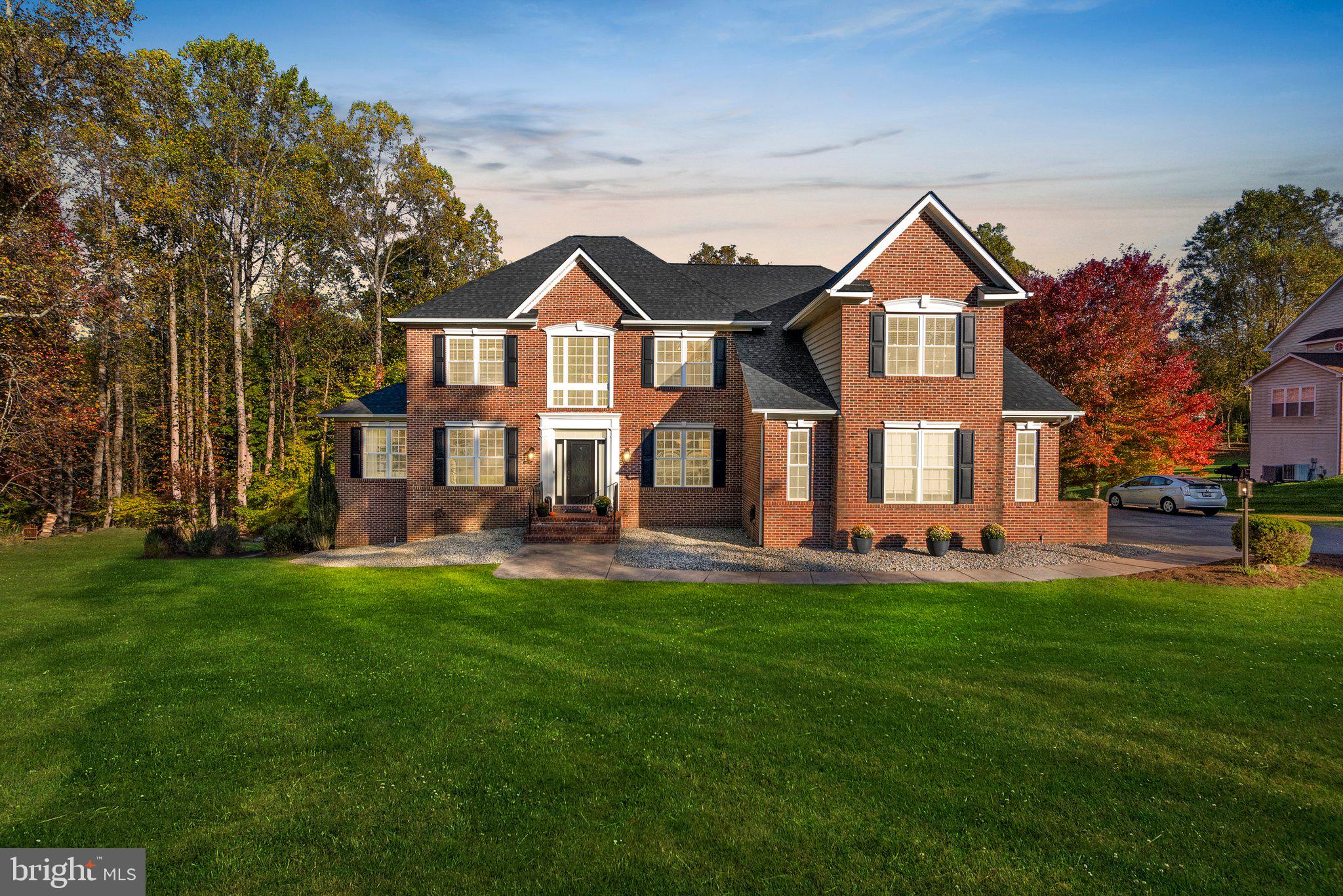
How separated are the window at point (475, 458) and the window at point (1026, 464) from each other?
14.9 m

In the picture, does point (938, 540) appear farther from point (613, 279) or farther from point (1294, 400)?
point (1294, 400)

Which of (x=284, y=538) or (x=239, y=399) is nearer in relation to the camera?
(x=284, y=538)

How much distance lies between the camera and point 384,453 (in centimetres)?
2083

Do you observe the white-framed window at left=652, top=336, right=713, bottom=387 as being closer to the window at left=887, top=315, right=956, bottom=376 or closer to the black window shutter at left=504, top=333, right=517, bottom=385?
the black window shutter at left=504, top=333, right=517, bottom=385

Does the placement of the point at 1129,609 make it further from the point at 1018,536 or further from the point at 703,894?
the point at 703,894

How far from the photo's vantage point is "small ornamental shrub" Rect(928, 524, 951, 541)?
1565 centimetres

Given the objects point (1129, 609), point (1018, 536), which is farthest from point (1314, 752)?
point (1018, 536)

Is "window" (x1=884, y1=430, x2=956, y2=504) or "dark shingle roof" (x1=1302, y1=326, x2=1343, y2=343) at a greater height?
"dark shingle roof" (x1=1302, y1=326, x2=1343, y2=343)

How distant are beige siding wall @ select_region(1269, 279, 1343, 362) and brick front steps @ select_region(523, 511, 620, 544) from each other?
40.5 meters

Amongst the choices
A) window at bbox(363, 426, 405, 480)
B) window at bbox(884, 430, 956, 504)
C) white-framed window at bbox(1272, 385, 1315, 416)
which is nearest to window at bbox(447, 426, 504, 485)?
window at bbox(363, 426, 405, 480)

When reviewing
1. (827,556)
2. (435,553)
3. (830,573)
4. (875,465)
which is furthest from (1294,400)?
(435,553)

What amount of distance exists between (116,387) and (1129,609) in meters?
35.4

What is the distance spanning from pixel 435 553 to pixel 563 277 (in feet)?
29.3

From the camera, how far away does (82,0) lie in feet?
52.6
